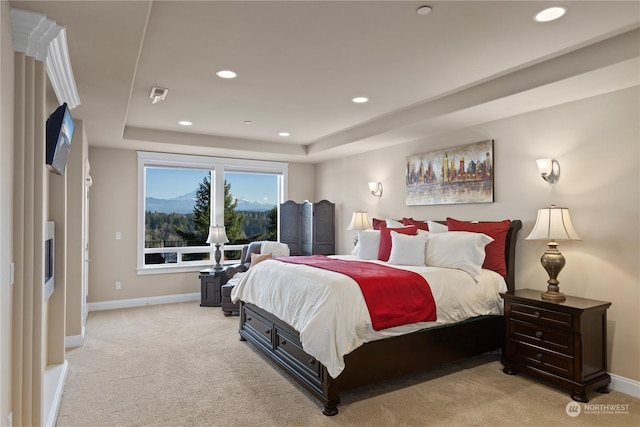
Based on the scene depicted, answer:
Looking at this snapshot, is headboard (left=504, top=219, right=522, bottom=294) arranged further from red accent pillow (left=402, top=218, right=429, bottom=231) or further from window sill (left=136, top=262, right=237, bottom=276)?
window sill (left=136, top=262, right=237, bottom=276)

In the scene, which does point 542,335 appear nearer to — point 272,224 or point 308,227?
point 308,227

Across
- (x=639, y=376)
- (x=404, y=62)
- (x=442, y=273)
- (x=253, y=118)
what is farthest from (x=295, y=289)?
(x=639, y=376)

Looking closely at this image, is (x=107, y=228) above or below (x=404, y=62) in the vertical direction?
below

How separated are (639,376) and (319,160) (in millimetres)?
5278

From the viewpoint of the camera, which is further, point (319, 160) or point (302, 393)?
point (319, 160)

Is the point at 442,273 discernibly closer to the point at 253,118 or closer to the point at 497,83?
the point at 497,83

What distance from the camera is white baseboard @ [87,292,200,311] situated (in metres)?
5.80

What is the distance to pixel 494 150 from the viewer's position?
4234 millimetres

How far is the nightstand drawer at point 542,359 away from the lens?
307cm

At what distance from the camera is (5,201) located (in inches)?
72.7

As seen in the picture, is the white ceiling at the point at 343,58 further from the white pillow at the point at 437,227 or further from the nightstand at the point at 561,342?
the nightstand at the point at 561,342

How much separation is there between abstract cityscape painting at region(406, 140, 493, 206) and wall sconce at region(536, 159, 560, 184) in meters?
0.61

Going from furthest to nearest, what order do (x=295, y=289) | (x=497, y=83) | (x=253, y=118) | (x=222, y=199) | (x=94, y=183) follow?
(x=222, y=199)
(x=94, y=183)
(x=253, y=118)
(x=497, y=83)
(x=295, y=289)

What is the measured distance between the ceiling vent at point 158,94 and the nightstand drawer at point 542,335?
3.86 meters
